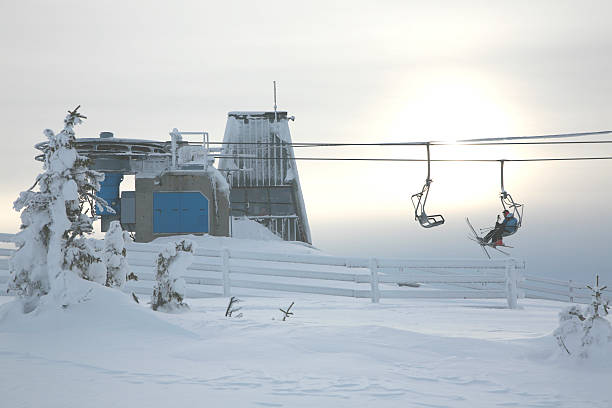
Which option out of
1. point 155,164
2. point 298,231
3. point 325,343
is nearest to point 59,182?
point 325,343

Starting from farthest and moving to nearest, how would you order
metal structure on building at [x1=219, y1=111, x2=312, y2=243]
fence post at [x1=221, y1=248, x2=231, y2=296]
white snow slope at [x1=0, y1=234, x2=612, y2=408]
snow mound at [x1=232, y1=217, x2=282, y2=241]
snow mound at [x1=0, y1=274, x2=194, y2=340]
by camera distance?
metal structure on building at [x1=219, y1=111, x2=312, y2=243] → snow mound at [x1=232, y1=217, x2=282, y2=241] → fence post at [x1=221, y1=248, x2=231, y2=296] → snow mound at [x1=0, y1=274, x2=194, y2=340] → white snow slope at [x1=0, y1=234, x2=612, y2=408]

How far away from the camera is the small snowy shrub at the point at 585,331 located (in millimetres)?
7980

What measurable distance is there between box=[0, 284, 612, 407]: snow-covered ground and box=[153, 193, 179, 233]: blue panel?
1395 cm

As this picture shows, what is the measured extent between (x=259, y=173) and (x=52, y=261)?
69.9 feet

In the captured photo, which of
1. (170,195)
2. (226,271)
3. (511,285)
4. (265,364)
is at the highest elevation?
(170,195)

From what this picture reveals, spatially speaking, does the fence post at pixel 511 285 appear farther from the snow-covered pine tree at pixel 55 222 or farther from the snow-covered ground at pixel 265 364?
the snow-covered pine tree at pixel 55 222

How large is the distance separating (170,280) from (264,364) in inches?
157

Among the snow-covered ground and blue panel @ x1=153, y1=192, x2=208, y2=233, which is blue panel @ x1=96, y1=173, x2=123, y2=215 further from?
the snow-covered ground

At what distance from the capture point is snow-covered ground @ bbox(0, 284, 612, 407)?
633 cm

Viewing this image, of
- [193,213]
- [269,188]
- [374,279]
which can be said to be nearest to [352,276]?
[374,279]

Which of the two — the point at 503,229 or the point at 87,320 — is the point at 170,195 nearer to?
the point at 503,229

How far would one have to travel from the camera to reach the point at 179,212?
24.4 m

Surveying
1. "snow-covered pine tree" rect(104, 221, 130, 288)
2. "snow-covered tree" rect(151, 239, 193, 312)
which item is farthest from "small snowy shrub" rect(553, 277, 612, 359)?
"snow-covered pine tree" rect(104, 221, 130, 288)

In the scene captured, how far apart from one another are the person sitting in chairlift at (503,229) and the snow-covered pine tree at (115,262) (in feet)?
28.9
